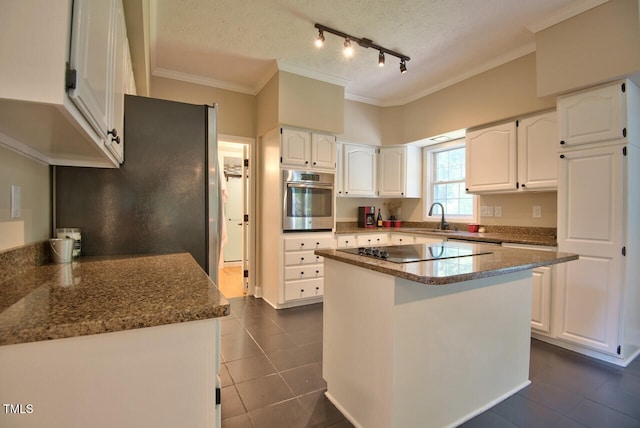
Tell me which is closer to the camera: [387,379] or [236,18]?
[387,379]

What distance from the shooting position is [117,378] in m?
0.69

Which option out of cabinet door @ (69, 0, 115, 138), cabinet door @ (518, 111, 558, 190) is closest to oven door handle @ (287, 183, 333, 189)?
cabinet door @ (518, 111, 558, 190)

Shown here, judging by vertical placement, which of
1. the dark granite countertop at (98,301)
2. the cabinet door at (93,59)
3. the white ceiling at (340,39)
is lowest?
the dark granite countertop at (98,301)

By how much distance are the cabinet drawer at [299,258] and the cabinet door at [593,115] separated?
262 cm

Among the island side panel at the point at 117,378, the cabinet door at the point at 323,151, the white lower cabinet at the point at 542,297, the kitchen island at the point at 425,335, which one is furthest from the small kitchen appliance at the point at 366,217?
the island side panel at the point at 117,378

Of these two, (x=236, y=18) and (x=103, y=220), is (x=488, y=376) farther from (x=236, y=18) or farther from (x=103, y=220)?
(x=236, y=18)

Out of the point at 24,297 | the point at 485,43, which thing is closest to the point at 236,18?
the point at 485,43

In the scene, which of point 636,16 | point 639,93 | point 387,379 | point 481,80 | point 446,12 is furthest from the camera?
point 481,80

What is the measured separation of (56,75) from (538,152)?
346 centimetres

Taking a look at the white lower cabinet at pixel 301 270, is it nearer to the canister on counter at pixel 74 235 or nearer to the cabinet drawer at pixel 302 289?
the cabinet drawer at pixel 302 289

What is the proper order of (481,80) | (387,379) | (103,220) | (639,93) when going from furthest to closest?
1. (481,80)
2. (639,93)
3. (103,220)
4. (387,379)

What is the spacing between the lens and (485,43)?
2863 millimetres

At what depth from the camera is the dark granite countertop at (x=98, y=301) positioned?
625 mm

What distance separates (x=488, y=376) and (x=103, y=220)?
7.76 feet
